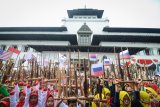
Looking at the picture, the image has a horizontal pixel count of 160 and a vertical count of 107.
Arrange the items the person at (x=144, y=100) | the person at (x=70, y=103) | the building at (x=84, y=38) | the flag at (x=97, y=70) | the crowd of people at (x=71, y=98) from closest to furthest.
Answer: the person at (x=70, y=103) → the crowd of people at (x=71, y=98) → the person at (x=144, y=100) → the flag at (x=97, y=70) → the building at (x=84, y=38)

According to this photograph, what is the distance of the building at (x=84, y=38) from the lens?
25609mm

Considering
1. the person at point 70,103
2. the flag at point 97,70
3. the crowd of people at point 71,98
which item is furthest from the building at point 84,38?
the person at point 70,103

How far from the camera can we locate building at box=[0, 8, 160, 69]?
25.6 meters

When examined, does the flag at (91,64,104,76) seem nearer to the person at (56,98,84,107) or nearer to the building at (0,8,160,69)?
the person at (56,98,84,107)

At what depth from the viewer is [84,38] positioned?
2931 cm

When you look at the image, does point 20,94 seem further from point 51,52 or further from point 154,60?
point 154,60

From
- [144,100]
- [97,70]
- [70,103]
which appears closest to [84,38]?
[97,70]

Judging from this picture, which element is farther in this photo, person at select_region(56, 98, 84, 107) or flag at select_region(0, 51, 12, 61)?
flag at select_region(0, 51, 12, 61)

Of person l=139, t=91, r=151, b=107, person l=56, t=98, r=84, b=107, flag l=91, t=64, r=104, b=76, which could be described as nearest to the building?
flag l=91, t=64, r=104, b=76

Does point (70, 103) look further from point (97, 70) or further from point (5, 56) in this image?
point (5, 56)

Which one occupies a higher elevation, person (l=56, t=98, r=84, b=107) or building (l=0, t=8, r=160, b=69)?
building (l=0, t=8, r=160, b=69)

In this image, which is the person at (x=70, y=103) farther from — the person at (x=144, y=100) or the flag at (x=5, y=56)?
the flag at (x=5, y=56)

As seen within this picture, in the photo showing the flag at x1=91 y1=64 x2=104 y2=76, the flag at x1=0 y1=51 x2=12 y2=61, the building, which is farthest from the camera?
the building

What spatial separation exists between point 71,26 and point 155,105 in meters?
28.5
